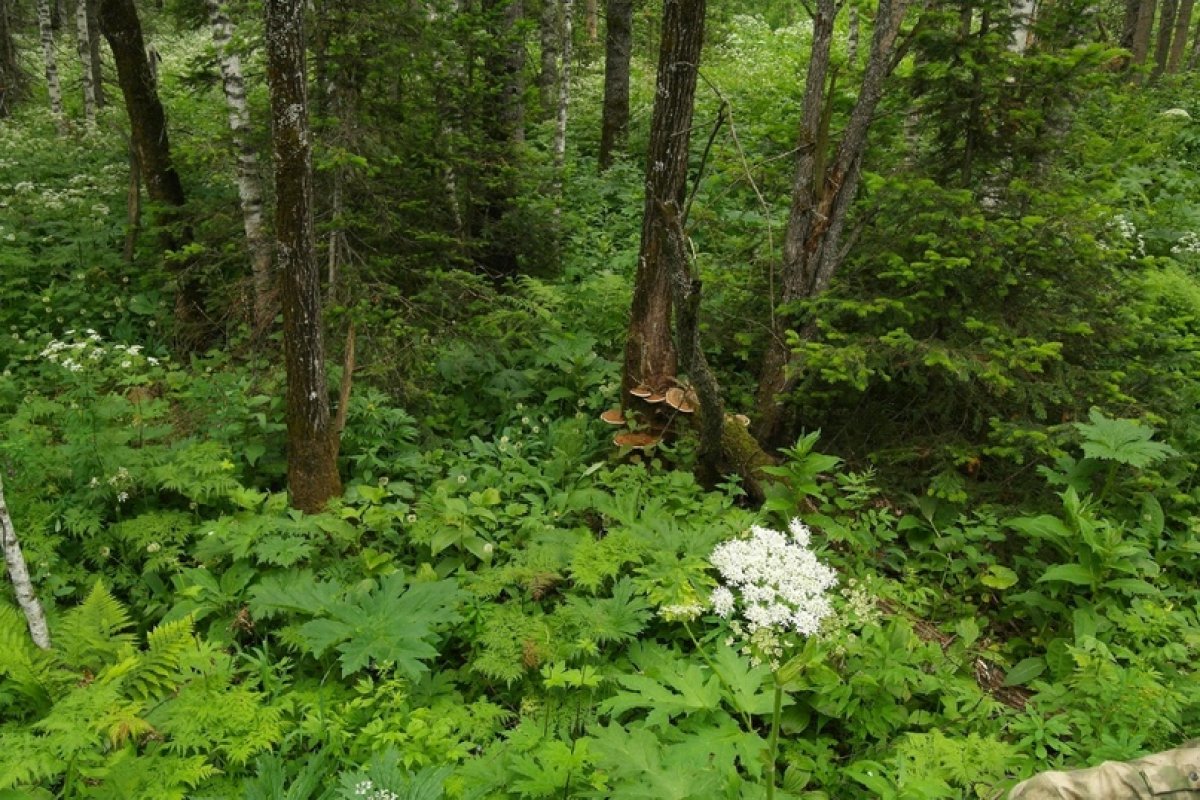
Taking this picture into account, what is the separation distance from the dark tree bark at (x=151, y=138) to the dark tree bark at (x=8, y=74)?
546 inches

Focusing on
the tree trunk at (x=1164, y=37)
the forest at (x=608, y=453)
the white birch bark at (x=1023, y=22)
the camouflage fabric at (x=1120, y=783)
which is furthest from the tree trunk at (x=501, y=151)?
the tree trunk at (x=1164, y=37)

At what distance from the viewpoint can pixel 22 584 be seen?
11.9 ft

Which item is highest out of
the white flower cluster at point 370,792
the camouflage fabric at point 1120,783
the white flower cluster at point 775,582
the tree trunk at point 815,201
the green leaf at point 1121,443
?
the tree trunk at point 815,201

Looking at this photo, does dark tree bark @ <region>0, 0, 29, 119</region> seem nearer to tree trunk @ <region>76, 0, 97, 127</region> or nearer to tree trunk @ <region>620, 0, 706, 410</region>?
tree trunk @ <region>76, 0, 97, 127</region>

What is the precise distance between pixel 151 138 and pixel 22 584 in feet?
21.0

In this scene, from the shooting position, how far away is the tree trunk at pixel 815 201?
5527 mm

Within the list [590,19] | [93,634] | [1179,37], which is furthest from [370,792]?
[1179,37]

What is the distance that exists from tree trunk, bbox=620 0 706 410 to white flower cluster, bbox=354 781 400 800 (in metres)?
3.39

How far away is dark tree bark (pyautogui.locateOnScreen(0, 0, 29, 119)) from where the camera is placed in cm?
1808

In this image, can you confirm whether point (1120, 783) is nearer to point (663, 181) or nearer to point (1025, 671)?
point (1025, 671)

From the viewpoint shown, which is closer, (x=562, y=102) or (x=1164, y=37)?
(x=562, y=102)

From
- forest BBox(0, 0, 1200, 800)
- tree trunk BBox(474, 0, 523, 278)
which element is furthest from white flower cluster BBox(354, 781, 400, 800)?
tree trunk BBox(474, 0, 523, 278)

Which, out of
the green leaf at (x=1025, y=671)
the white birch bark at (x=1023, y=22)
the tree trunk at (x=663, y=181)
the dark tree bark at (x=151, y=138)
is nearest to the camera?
Answer: the green leaf at (x=1025, y=671)

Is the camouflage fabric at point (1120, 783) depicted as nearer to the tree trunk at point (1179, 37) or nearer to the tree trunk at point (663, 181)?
the tree trunk at point (663, 181)
